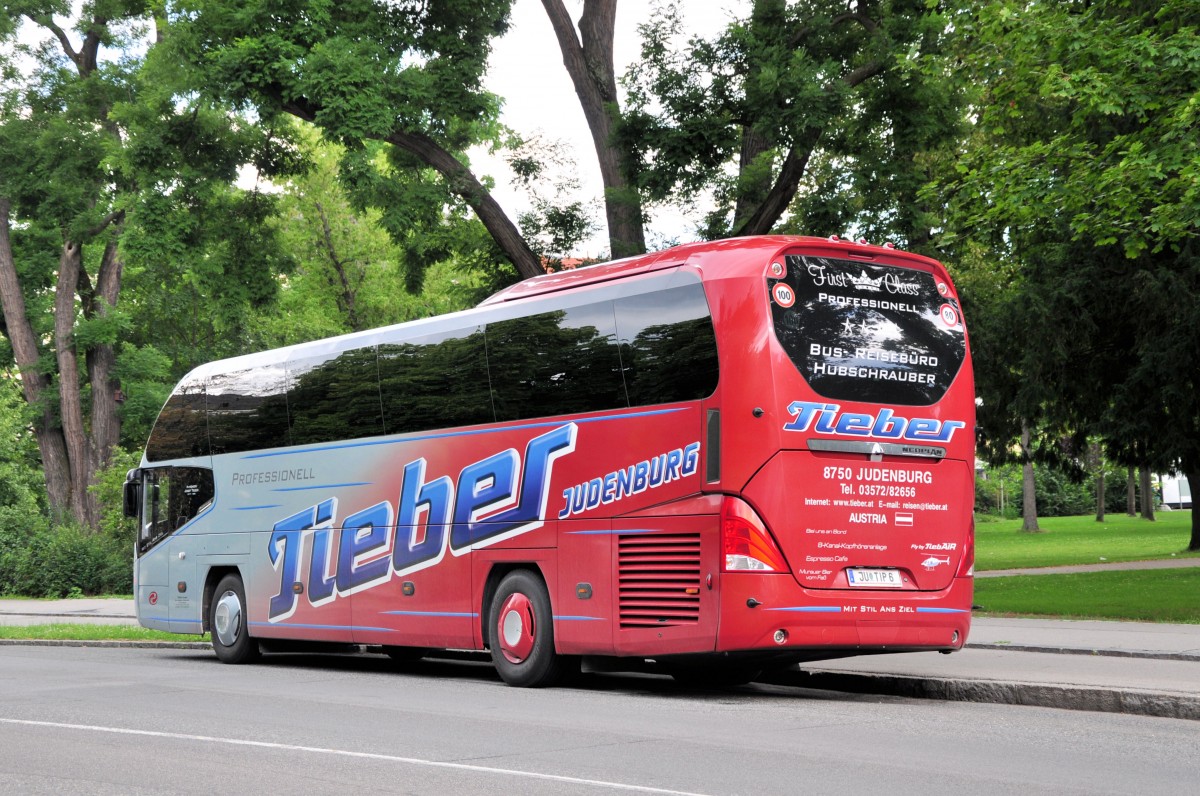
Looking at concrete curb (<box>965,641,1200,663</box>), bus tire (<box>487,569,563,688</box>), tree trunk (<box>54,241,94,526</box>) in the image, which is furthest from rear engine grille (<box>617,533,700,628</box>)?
tree trunk (<box>54,241,94,526</box>)

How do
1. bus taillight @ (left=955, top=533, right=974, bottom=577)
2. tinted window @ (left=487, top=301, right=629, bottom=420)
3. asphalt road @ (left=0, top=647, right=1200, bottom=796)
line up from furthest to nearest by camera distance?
tinted window @ (left=487, top=301, right=629, bottom=420) < bus taillight @ (left=955, top=533, right=974, bottom=577) < asphalt road @ (left=0, top=647, right=1200, bottom=796)

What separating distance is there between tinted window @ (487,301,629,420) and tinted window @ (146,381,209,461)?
602cm

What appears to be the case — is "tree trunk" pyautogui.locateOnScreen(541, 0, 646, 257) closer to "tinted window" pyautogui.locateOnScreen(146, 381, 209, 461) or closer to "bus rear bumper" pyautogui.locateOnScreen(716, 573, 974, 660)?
"tinted window" pyautogui.locateOnScreen(146, 381, 209, 461)

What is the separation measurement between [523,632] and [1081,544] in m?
36.1

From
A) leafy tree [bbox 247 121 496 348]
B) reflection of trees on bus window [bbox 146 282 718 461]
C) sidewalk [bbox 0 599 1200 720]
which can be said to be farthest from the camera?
leafy tree [bbox 247 121 496 348]

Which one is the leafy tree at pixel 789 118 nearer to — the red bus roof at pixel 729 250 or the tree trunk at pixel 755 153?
the tree trunk at pixel 755 153

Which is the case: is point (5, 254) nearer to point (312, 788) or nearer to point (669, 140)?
point (669, 140)

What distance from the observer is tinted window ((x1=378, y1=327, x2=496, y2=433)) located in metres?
14.7

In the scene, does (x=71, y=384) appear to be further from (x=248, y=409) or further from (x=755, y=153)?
(x=248, y=409)

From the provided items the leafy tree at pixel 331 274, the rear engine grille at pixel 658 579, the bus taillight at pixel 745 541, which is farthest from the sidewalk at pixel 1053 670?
the leafy tree at pixel 331 274

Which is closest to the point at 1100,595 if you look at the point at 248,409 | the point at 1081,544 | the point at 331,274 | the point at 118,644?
the point at 248,409

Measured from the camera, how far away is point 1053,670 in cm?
1322

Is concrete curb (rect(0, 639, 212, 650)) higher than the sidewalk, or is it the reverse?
the sidewalk

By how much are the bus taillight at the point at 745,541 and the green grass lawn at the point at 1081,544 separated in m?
22.8
